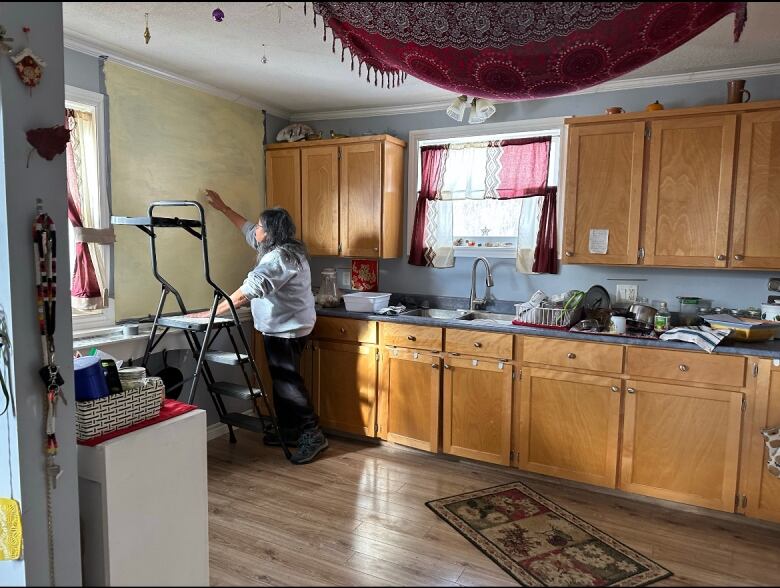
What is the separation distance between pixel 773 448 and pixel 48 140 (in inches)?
122

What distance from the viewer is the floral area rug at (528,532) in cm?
192

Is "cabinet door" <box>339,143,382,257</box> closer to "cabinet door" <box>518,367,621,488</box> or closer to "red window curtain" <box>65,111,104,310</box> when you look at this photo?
"cabinet door" <box>518,367,621,488</box>

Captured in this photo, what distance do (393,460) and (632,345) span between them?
1.58m

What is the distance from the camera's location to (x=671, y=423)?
2.87 metres

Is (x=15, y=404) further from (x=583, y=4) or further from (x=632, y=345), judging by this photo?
(x=632, y=345)

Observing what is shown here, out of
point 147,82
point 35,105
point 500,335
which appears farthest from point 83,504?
point 147,82

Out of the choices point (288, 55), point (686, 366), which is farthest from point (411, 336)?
point (288, 55)

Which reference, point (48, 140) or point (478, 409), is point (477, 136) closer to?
point (478, 409)

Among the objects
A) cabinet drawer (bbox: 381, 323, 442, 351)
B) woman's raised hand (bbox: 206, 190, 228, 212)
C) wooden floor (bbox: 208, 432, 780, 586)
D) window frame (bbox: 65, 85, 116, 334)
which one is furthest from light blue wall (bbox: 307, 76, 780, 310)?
window frame (bbox: 65, 85, 116, 334)

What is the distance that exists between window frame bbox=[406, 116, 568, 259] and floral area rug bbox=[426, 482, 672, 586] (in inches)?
60.3

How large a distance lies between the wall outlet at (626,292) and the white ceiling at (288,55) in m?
1.22

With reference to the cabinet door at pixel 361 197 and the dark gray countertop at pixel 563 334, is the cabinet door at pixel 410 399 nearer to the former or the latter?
the dark gray countertop at pixel 563 334

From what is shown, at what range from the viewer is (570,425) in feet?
10.2

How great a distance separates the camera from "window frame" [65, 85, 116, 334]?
113 inches
